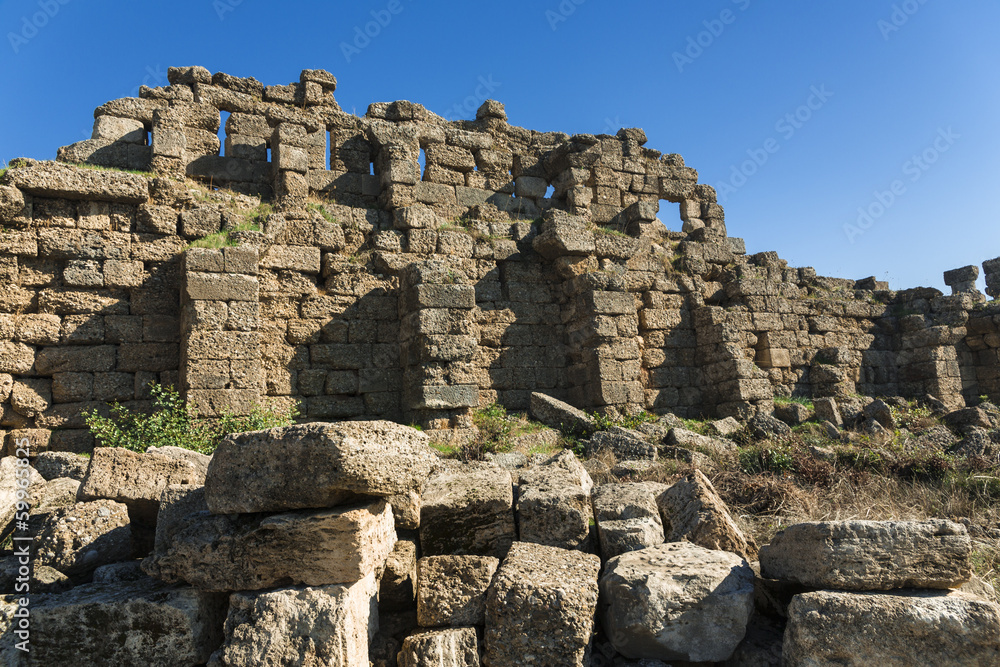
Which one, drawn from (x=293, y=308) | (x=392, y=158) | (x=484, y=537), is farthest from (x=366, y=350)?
(x=484, y=537)

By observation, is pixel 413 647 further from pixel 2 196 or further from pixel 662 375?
pixel 662 375

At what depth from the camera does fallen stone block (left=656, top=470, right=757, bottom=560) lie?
4.48 meters

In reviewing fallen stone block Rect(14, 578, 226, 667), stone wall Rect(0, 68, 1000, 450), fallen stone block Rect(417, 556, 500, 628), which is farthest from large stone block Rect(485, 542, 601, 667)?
stone wall Rect(0, 68, 1000, 450)

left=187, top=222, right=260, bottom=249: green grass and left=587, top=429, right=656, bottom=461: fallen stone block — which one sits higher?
left=187, top=222, right=260, bottom=249: green grass

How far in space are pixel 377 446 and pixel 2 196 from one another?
24.0ft

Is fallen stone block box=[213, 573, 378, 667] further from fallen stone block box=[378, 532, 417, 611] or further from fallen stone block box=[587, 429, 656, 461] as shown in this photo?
fallen stone block box=[587, 429, 656, 461]

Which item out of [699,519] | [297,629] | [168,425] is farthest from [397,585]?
[168,425]

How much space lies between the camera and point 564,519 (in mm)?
4535

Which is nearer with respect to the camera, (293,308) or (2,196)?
(2,196)

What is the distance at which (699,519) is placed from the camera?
15.0 ft

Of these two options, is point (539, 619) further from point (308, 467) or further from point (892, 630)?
point (892, 630)

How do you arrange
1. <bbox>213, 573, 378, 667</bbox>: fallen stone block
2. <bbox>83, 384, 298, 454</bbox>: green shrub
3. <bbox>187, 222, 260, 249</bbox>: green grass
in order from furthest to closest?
<bbox>187, 222, 260, 249</bbox>: green grass < <bbox>83, 384, 298, 454</bbox>: green shrub < <bbox>213, 573, 378, 667</bbox>: fallen stone block

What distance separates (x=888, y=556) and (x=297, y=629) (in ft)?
10.5

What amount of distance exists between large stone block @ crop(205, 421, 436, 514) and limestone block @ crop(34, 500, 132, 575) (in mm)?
925
